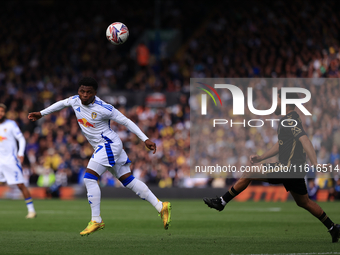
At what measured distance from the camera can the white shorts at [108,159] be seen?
830 centimetres

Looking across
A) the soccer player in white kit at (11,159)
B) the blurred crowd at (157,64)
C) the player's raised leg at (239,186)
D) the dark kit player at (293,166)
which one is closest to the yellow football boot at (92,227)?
the player's raised leg at (239,186)

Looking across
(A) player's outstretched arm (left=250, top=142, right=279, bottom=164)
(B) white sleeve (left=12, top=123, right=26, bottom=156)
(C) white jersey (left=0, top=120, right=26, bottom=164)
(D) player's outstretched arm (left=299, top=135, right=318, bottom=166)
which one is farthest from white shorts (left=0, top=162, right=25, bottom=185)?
(D) player's outstretched arm (left=299, top=135, right=318, bottom=166)

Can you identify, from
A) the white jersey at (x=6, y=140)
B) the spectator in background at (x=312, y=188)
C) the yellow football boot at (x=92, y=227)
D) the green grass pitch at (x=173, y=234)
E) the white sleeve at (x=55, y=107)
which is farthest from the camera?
the spectator in background at (x=312, y=188)

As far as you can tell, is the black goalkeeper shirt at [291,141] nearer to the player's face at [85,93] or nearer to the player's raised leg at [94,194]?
the player's raised leg at [94,194]

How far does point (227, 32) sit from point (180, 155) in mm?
9307

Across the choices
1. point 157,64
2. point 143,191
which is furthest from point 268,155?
point 157,64

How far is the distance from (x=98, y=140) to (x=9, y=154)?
4.79 metres

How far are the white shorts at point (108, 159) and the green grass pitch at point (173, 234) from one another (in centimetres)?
108

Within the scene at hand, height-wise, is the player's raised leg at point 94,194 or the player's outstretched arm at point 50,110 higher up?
the player's outstretched arm at point 50,110

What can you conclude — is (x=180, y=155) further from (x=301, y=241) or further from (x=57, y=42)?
(x=301, y=241)

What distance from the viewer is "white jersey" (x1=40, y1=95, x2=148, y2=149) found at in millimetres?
8297

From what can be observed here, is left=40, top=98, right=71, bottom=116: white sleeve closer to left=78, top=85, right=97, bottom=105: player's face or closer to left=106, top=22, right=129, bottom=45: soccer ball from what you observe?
left=78, top=85, right=97, bottom=105: player's face

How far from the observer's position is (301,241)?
324 inches

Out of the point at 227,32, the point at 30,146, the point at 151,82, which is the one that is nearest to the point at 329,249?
the point at 30,146
